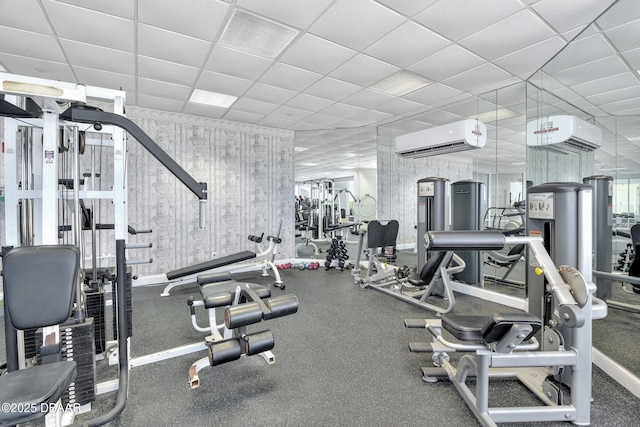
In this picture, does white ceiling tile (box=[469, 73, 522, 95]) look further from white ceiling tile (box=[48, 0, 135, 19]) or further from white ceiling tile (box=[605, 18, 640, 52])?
white ceiling tile (box=[48, 0, 135, 19])

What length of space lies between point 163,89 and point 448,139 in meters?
3.71

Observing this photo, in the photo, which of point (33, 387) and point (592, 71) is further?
point (592, 71)

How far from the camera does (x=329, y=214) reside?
23.5 feet

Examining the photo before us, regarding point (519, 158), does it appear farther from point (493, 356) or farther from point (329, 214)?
point (329, 214)

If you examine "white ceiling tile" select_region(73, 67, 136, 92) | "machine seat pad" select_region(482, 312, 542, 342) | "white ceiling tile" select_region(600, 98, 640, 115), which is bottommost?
"machine seat pad" select_region(482, 312, 542, 342)

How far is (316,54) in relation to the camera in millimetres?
2922

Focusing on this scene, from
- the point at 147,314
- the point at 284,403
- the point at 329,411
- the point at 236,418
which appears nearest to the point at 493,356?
the point at 329,411

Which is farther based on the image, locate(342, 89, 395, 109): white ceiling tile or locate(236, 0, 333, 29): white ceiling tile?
locate(342, 89, 395, 109): white ceiling tile

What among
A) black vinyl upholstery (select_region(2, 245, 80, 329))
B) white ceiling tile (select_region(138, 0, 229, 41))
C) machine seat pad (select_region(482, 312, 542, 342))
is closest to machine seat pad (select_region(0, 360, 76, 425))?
black vinyl upholstery (select_region(2, 245, 80, 329))

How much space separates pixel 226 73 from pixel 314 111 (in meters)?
1.67

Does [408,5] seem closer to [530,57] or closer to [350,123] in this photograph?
[530,57]

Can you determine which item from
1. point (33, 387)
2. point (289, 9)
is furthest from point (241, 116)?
point (33, 387)

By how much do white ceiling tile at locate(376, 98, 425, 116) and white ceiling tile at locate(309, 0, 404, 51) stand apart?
1702 mm

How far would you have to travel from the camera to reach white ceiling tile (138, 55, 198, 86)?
9.86 ft
